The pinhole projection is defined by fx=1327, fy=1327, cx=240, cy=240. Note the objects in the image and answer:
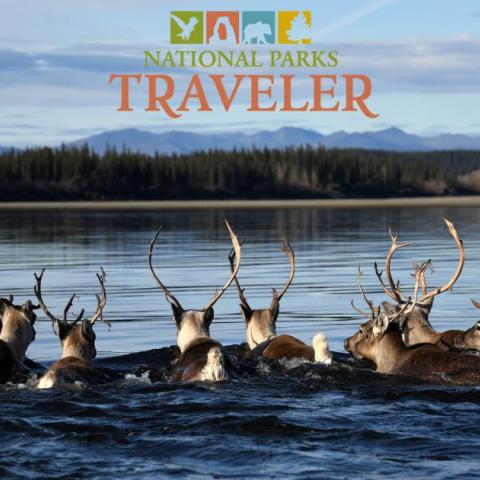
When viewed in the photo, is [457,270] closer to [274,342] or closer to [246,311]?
[274,342]

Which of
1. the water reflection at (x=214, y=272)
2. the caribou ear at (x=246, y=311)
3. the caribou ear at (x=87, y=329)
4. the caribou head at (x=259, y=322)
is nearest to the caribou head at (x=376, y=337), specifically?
the caribou head at (x=259, y=322)

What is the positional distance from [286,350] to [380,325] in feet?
3.86

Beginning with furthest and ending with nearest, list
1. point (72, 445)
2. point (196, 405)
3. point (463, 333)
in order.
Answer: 1. point (463, 333)
2. point (196, 405)
3. point (72, 445)

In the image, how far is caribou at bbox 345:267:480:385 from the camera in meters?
13.5

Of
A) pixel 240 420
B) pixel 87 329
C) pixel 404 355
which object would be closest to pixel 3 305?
pixel 87 329

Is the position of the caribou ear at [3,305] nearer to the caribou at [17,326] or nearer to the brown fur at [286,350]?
the caribou at [17,326]

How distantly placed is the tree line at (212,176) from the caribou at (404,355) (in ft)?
343

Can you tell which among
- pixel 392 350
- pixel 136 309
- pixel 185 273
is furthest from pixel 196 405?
pixel 185 273

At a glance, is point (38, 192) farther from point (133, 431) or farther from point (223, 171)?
point (133, 431)

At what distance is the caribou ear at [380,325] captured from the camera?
49.3 feet

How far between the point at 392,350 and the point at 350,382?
143 cm

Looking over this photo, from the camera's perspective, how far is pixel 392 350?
48.8 feet

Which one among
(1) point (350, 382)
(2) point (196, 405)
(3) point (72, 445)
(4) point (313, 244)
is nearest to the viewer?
(3) point (72, 445)

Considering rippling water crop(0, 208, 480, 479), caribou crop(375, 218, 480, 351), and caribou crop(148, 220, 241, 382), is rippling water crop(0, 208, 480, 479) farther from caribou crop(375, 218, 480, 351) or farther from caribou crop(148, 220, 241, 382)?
caribou crop(375, 218, 480, 351)
